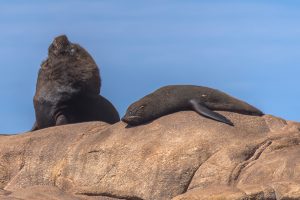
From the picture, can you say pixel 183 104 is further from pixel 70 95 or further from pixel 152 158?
pixel 70 95

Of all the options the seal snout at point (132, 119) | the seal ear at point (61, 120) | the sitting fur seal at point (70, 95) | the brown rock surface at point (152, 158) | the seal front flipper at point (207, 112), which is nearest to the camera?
the brown rock surface at point (152, 158)

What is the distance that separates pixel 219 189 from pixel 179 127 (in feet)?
11.6

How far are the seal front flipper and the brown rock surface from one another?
111 millimetres

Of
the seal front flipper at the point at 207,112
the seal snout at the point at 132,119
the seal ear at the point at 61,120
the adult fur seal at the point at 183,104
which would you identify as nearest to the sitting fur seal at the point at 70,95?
the seal ear at the point at 61,120

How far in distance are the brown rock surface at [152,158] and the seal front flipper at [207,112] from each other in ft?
0.36

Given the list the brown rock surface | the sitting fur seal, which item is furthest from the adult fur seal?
the sitting fur seal

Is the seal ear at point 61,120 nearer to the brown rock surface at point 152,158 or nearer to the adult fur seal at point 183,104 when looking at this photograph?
the brown rock surface at point 152,158

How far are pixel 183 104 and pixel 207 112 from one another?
665mm

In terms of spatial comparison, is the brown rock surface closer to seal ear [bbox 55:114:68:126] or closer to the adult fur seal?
the adult fur seal

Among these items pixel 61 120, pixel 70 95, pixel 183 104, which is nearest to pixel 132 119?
pixel 183 104

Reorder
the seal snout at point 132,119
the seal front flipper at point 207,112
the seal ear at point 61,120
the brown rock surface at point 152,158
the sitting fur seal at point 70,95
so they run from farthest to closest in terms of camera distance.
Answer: the sitting fur seal at point 70,95, the seal ear at point 61,120, the seal snout at point 132,119, the seal front flipper at point 207,112, the brown rock surface at point 152,158

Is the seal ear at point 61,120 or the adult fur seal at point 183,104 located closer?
the adult fur seal at point 183,104

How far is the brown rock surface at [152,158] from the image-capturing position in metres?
15.7

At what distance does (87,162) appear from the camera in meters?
17.3
